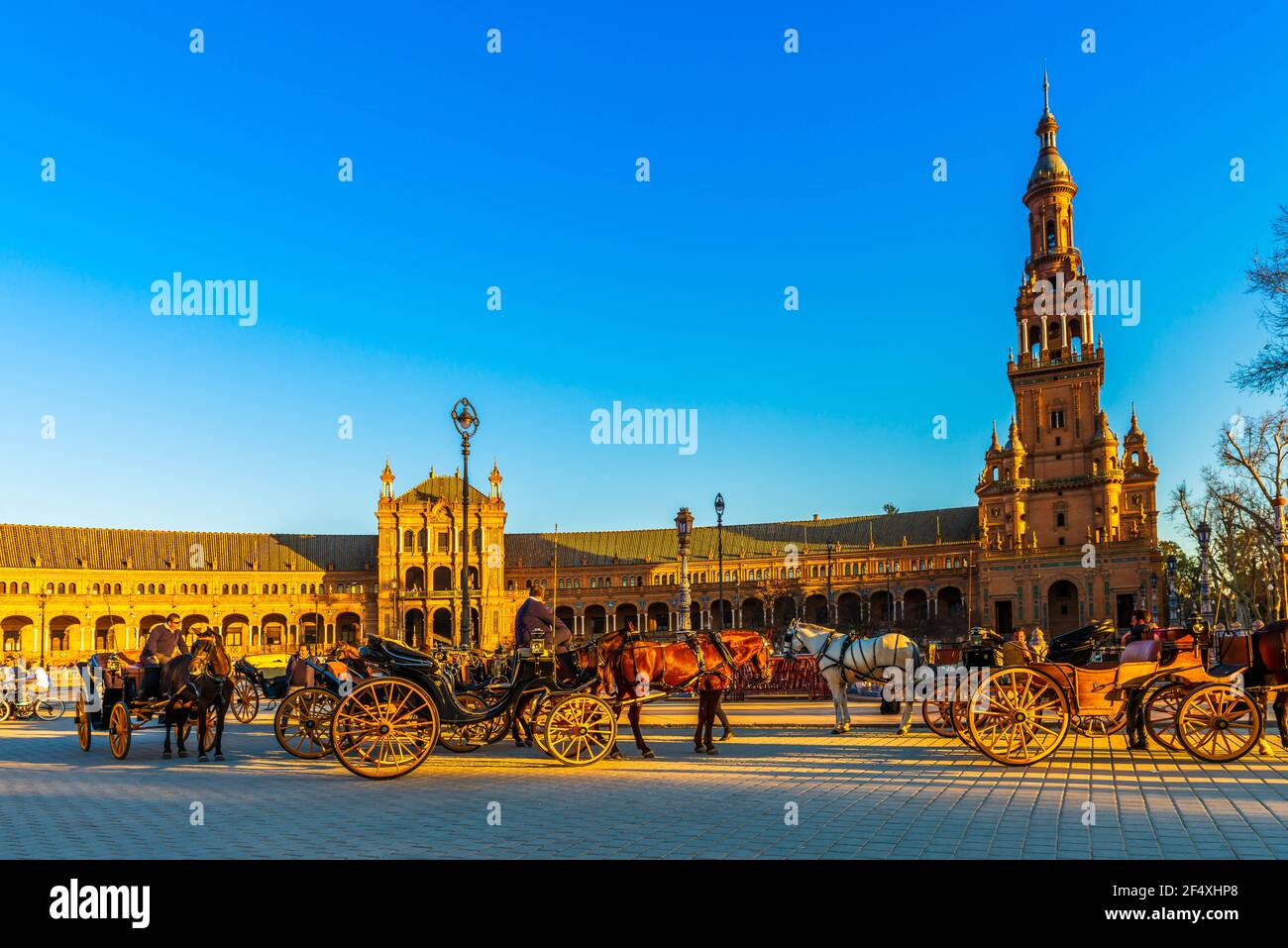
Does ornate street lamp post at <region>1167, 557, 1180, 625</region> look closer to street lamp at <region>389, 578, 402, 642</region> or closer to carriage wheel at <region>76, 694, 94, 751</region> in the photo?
carriage wheel at <region>76, 694, 94, 751</region>

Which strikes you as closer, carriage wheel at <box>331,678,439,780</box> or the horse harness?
carriage wheel at <box>331,678,439,780</box>

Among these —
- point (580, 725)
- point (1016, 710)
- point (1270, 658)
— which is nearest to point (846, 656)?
point (1016, 710)

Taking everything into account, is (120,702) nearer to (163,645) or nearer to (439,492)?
(163,645)

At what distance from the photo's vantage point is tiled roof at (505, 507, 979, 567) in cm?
9267

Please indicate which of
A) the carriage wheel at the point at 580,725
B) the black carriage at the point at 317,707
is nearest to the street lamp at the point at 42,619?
the black carriage at the point at 317,707

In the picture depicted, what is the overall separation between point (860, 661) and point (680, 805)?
8060mm

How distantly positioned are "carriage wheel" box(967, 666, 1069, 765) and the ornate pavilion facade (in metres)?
57.3

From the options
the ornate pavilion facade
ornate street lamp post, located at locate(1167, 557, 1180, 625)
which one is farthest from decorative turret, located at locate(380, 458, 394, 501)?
ornate street lamp post, located at locate(1167, 557, 1180, 625)

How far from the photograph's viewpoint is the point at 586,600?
99.1 metres

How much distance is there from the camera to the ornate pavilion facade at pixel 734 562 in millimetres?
74875

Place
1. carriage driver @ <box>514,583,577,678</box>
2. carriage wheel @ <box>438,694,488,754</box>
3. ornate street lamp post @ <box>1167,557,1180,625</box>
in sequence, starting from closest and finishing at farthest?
carriage driver @ <box>514,583,577,678</box> < carriage wheel @ <box>438,694,488,754</box> < ornate street lamp post @ <box>1167,557,1180,625</box>

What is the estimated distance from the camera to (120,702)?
15.5 metres

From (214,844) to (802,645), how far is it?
11.7 metres
